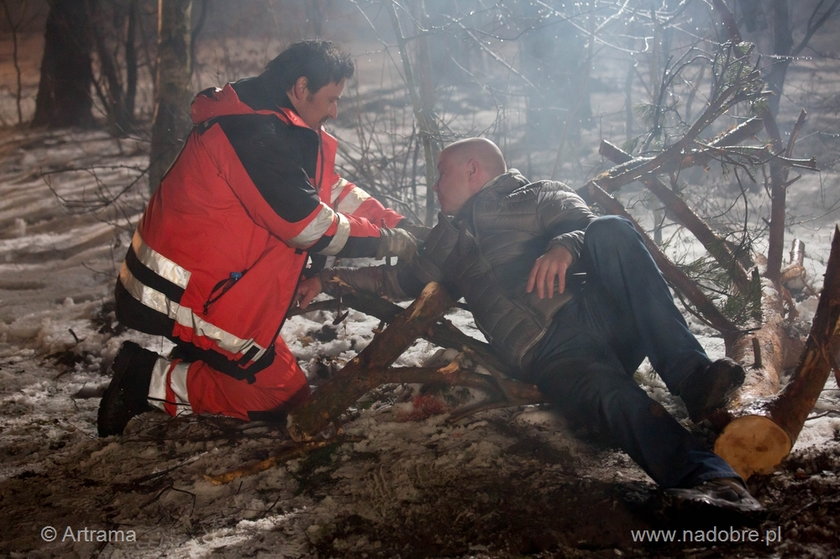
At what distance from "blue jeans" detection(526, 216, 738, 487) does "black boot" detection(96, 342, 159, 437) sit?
1.76 meters

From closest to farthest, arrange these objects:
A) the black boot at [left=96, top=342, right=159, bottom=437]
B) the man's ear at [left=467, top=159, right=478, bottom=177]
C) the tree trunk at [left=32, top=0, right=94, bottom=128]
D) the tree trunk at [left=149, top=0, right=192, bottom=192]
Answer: the black boot at [left=96, top=342, right=159, bottom=437] < the man's ear at [left=467, top=159, right=478, bottom=177] < the tree trunk at [left=149, top=0, right=192, bottom=192] < the tree trunk at [left=32, top=0, right=94, bottom=128]

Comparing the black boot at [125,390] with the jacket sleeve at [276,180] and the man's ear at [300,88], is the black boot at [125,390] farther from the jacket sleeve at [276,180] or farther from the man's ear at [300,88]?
the man's ear at [300,88]

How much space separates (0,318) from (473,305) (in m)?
3.59

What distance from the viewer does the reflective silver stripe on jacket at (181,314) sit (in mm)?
2654

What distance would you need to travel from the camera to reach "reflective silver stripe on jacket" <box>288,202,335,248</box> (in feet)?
8.70

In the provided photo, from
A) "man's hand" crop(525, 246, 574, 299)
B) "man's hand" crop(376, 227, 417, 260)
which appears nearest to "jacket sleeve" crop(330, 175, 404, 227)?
"man's hand" crop(376, 227, 417, 260)

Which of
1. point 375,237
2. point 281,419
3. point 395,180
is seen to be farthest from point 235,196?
point 395,180

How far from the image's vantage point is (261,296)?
8.89 feet

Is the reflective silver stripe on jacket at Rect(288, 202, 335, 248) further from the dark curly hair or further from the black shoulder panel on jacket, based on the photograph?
the dark curly hair

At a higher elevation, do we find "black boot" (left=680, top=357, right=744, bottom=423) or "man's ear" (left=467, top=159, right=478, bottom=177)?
"man's ear" (left=467, top=159, right=478, bottom=177)

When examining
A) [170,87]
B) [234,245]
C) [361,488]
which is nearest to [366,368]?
[361,488]

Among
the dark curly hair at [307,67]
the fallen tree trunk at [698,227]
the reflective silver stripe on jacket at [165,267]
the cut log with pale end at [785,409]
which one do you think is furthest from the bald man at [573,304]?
the fallen tree trunk at [698,227]

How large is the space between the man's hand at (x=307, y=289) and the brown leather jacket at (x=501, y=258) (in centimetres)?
7

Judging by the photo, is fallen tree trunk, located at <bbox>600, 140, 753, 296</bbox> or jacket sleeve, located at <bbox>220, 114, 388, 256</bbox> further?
fallen tree trunk, located at <bbox>600, 140, 753, 296</bbox>
